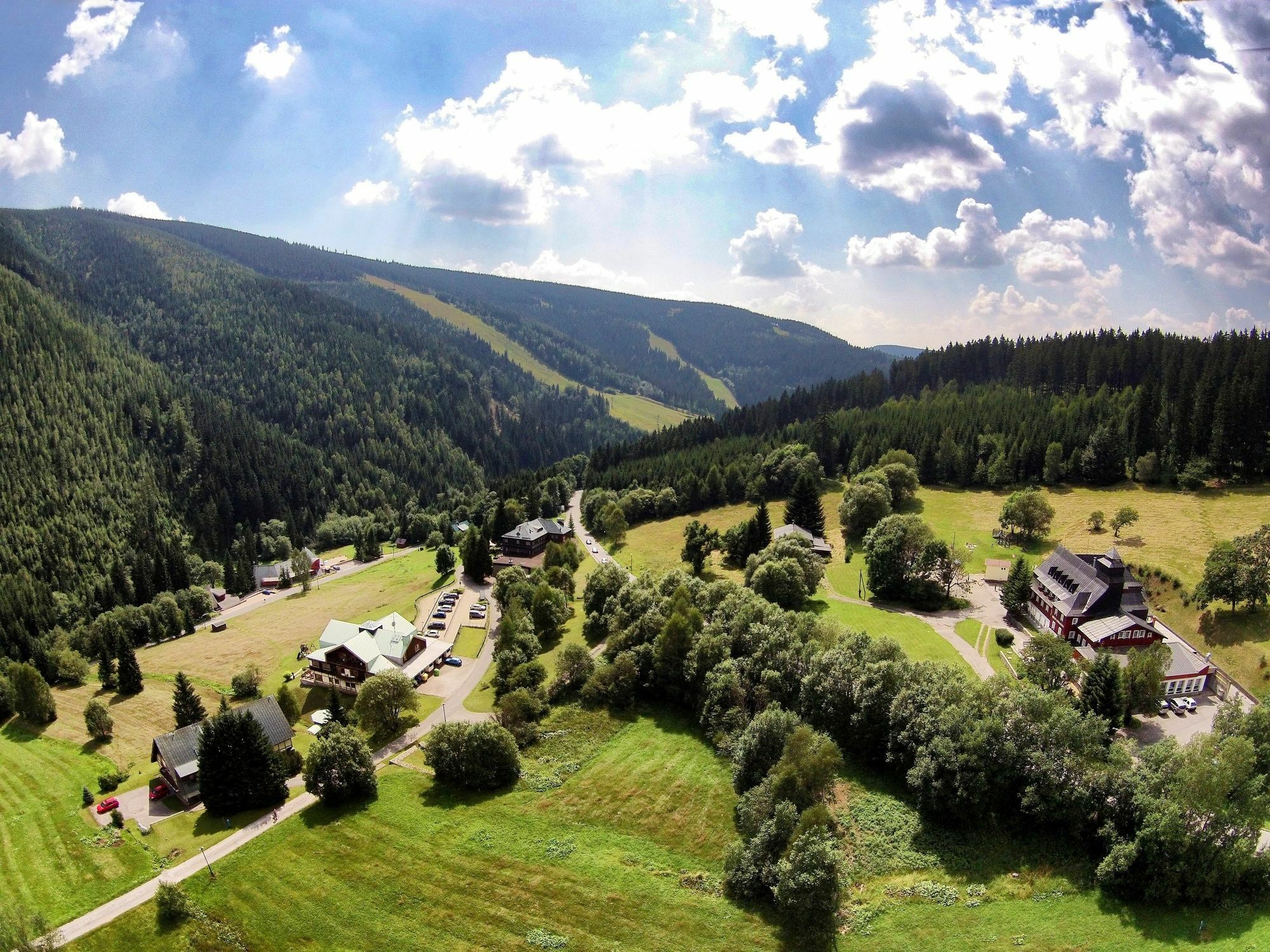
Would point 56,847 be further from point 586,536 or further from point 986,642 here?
point 586,536

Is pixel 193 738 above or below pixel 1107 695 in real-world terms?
below

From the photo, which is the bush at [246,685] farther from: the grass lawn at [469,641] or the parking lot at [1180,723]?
the parking lot at [1180,723]

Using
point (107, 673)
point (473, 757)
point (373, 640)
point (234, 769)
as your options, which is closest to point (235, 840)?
point (234, 769)

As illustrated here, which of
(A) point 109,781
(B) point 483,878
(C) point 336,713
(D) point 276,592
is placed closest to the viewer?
(B) point 483,878

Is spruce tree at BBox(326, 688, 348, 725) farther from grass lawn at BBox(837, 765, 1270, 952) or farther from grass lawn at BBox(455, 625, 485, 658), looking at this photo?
grass lawn at BBox(837, 765, 1270, 952)

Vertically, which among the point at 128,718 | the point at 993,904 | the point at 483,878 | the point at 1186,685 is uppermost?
the point at 1186,685

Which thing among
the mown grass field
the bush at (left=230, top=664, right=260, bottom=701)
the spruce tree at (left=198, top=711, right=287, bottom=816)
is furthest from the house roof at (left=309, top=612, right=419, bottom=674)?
the mown grass field

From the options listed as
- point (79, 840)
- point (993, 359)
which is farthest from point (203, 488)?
point (993, 359)
